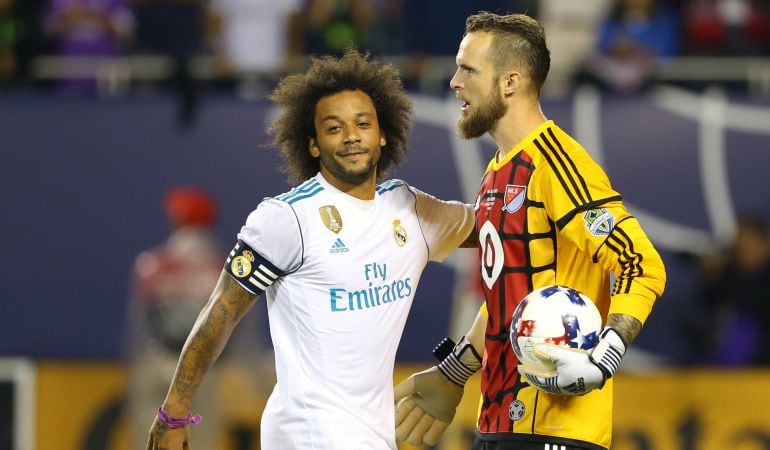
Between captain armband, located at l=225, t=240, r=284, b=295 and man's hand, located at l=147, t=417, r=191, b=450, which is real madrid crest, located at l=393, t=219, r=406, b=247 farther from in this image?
man's hand, located at l=147, t=417, r=191, b=450

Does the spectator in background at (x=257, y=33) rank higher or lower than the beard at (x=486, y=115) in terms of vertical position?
higher

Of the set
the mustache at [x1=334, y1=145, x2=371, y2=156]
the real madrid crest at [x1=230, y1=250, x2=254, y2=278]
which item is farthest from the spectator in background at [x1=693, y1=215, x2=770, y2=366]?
the real madrid crest at [x1=230, y1=250, x2=254, y2=278]

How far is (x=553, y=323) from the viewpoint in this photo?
198 inches

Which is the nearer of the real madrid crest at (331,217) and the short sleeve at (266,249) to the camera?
the short sleeve at (266,249)

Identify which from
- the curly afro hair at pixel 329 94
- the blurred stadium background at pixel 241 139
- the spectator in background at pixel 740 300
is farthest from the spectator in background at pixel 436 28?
the curly afro hair at pixel 329 94

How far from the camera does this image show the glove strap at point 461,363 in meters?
6.02

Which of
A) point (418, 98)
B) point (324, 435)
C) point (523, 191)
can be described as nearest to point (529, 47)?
point (523, 191)

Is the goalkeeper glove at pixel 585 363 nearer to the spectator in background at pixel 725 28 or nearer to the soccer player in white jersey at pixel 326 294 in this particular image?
the soccer player in white jersey at pixel 326 294

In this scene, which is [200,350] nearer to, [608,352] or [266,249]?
[266,249]

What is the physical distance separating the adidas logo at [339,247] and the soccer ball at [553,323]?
0.74 meters

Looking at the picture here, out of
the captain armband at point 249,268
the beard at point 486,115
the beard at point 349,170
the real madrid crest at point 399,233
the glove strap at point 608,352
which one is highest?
the beard at point 486,115

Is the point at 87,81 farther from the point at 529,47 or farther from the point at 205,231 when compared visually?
the point at 529,47

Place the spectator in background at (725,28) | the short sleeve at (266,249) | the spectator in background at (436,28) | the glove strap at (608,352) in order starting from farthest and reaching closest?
the spectator in background at (725,28), the spectator in background at (436,28), the short sleeve at (266,249), the glove strap at (608,352)

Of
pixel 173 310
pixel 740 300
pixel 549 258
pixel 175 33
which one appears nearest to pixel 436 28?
pixel 175 33
